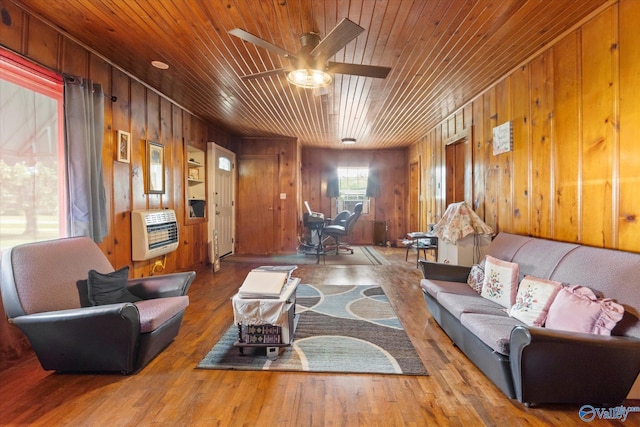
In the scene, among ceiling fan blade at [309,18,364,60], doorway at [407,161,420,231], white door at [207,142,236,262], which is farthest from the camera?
A: doorway at [407,161,420,231]

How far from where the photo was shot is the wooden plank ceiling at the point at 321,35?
2.04 metres

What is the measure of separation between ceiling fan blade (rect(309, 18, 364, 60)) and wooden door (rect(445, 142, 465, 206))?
3.30 m

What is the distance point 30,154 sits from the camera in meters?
2.21

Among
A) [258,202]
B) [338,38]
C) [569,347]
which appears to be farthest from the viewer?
[258,202]

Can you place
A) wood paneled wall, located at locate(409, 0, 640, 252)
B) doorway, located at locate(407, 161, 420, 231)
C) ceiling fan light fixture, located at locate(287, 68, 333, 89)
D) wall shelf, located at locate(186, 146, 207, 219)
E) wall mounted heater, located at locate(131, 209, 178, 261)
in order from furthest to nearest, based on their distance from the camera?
doorway, located at locate(407, 161, 420, 231)
wall shelf, located at locate(186, 146, 207, 219)
wall mounted heater, located at locate(131, 209, 178, 261)
ceiling fan light fixture, located at locate(287, 68, 333, 89)
wood paneled wall, located at locate(409, 0, 640, 252)

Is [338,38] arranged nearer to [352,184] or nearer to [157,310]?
[157,310]

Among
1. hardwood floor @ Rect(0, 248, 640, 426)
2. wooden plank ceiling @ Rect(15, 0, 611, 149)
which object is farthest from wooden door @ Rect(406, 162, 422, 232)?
hardwood floor @ Rect(0, 248, 640, 426)

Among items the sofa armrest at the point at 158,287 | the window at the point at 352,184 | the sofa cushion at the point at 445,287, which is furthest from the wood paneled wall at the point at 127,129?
the window at the point at 352,184

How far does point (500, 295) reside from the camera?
2.39 meters

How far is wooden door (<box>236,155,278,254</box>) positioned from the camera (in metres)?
6.50

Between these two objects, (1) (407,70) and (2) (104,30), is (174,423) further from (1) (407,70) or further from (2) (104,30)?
(1) (407,70)

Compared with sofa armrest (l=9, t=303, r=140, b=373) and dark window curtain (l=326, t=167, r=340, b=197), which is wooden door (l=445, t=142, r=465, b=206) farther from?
sofa armrest (l=9, t=303, r=140, b=373)

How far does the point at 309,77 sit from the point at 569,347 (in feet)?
8.64

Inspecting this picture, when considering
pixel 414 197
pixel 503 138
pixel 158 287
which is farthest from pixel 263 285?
pixel 414 197
